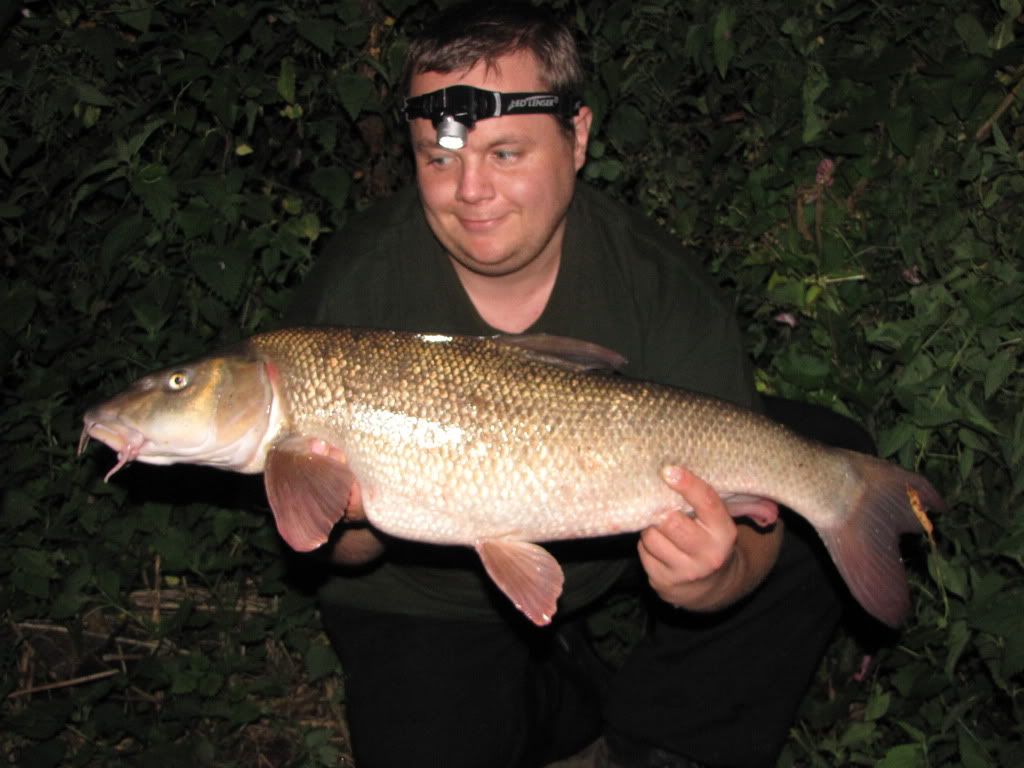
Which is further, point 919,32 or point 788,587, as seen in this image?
point 919,32

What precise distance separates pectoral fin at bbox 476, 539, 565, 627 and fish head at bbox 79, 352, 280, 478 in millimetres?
541

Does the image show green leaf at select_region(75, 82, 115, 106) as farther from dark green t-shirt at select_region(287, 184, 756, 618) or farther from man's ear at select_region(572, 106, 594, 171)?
man's ear at select_region(572, 106, 594, 171)

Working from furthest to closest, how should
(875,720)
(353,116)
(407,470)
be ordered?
(353,116) → (875,720) → (407,470)

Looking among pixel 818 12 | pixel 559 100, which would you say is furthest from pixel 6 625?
pixel 818 12

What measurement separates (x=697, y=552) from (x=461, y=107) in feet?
3.64

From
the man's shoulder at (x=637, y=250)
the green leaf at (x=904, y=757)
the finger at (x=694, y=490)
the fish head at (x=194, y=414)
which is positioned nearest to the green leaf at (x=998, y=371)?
the man's shoulder at (x=637, y=250)

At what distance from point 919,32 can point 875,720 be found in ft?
7.31

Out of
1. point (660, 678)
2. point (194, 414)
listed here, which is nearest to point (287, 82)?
point (194, 414)

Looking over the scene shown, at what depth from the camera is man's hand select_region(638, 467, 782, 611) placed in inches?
80.0

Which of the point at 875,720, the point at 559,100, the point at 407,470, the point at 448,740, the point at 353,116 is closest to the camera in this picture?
the point at 407,470

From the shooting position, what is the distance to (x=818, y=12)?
130 inches

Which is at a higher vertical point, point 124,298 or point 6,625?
point 124,298

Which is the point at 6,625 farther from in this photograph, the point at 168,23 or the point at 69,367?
the point at 168,23

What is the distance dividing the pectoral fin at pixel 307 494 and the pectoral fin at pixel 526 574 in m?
0.31
